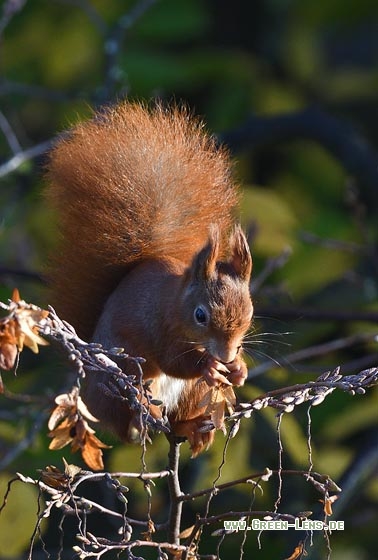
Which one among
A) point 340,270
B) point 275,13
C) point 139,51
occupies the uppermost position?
point 275,13

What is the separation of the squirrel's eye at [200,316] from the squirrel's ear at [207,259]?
2.3 inches

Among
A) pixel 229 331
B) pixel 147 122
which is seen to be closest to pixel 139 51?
pixel 147 122

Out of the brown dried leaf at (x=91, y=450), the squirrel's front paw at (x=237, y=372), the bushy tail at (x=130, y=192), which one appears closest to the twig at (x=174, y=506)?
the brown dried leaf at (x=91, y=450)

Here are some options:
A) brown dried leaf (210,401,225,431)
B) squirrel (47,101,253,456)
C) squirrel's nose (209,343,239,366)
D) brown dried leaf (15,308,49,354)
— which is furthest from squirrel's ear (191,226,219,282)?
brown dried leaf (15,308,49,354)

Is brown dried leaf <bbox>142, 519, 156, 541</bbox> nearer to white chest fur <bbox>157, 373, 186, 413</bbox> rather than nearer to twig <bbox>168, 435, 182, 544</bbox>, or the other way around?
twig <bbox>168, 435, 182, 544</bbox>

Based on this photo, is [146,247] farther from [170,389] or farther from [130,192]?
[170,389]

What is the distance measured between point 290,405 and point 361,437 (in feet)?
9.74

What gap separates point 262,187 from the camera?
4348mm

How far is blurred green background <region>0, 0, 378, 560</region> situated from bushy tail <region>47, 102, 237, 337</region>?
0.20 metres

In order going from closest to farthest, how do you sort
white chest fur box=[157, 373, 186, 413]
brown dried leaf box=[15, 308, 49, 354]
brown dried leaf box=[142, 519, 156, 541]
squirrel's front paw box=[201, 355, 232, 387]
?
brown dried leaf box=[15, 308, 49, 354], brown dried leaf box=[142, 519, 156, 541], squirrel's front paw box=[201, 355, 232, 387], white chest fur box=[157, 373, 186, 413]

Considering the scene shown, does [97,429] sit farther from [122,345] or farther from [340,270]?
[340,270]

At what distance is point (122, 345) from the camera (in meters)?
2.05

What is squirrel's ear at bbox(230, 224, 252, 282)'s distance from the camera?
1.90 meters

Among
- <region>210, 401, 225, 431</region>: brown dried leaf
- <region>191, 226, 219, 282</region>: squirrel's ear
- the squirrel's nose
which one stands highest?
<region>191, 226, 219, 282</region>: squirrel's ear
